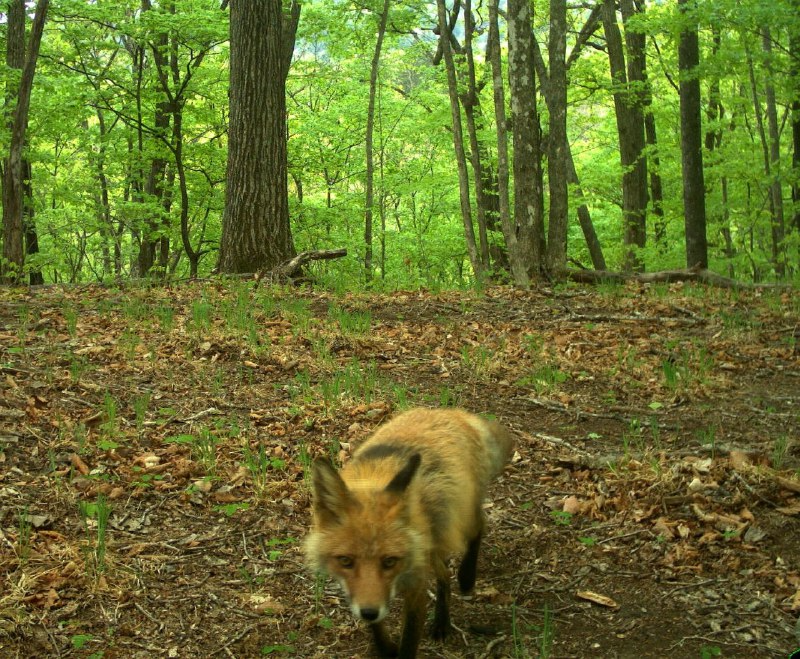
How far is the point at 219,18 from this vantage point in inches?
567

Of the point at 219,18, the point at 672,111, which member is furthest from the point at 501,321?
the point at 672,111

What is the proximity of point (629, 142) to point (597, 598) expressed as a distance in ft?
59.5

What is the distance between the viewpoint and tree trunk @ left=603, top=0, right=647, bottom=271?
19391 mm

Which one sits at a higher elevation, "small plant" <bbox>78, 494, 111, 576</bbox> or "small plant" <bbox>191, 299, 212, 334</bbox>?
"small plant" <bbox>191, 299, 212, 334</bbox>

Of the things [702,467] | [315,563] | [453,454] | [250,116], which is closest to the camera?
[315,563]

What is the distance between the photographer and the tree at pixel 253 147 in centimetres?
1117

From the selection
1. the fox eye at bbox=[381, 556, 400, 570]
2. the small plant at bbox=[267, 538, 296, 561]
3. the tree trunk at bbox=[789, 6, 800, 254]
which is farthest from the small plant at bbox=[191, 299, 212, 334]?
the tree trunk at bbox=[789, 6, 800, 254]

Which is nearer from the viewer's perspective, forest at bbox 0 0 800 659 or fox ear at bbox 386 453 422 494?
fox ear at bbox 386 453 422 494

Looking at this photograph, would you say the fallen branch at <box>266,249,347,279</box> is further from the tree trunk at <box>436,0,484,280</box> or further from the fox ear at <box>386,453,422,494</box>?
the fox ear at <box>386,453,422,494</box>

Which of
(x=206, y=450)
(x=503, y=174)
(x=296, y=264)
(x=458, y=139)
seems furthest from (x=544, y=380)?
(x=458, y=139)

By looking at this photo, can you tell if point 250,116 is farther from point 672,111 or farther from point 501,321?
point 672,111

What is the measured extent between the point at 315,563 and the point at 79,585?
4.97 ft

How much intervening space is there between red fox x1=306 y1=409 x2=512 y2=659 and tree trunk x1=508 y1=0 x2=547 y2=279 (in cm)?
843

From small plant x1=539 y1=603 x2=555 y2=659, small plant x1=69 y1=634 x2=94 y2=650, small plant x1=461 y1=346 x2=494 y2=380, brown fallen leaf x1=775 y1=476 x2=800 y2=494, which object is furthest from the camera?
small plant x1=461 y1=346 x2=494 y2=380
